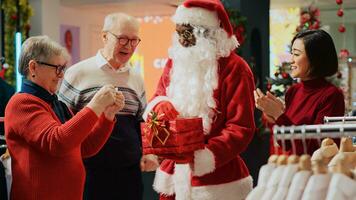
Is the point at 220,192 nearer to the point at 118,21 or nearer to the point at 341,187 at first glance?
the point at 118,21

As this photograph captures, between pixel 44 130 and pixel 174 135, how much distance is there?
56 cm

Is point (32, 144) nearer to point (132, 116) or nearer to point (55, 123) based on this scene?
point (55, 123)

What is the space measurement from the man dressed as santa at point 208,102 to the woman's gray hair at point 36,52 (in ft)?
1.85

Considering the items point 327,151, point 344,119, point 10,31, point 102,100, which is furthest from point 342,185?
point 10,31

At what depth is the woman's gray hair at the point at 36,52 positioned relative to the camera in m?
2.38

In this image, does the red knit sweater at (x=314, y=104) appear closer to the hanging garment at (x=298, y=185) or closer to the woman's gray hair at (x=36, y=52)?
the hanging garment at (x=298, y=185)

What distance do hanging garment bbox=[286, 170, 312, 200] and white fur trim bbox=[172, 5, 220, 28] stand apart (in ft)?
4.58

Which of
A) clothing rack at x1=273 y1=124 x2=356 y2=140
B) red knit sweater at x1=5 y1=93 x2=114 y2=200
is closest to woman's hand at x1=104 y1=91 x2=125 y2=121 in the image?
red knit sweater at x1=5 y1=93 x2=114 y2=200

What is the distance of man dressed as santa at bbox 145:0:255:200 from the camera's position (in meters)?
2.59

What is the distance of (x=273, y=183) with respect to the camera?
1.57 m

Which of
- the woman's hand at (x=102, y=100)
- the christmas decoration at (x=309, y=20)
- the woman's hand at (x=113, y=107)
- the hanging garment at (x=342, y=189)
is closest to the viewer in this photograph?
the hanging garment at (x=342, y=189)

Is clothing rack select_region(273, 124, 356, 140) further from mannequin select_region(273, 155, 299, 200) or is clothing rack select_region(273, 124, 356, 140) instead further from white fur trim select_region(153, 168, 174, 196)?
white fur trim select_region(153, 168, 174, 196)

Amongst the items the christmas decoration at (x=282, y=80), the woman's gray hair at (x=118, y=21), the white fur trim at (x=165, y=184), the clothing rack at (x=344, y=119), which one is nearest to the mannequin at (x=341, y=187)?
the clothing rack at (x=344, y=119)

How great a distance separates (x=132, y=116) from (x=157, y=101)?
Result: 36cm
